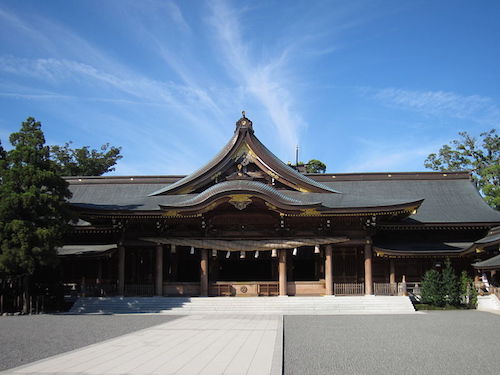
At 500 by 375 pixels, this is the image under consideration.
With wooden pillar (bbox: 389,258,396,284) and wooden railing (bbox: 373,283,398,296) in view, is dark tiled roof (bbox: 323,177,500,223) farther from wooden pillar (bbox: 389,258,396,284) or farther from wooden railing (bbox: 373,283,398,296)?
wooden railing (bbox: 373,283,398,296)

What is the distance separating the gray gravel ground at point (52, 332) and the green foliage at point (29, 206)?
91.9 inches

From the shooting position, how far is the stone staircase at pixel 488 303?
72.4 feet

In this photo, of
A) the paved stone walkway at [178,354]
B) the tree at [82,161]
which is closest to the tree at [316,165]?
the tree at [82,161]

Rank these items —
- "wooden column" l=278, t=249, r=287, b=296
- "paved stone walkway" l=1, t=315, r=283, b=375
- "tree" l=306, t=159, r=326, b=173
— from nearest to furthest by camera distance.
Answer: "paved stone walkway" l=1, t=315, r=283, b=375
"wooden column" l=278, t=249, r=287, b=296
"tree" l=306, t=159, r=326, b=173

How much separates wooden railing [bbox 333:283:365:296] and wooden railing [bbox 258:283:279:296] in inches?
110

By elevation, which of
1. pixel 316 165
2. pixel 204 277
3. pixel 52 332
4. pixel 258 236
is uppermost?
pixel 316 165

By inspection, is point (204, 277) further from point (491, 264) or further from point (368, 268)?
point (491, 264)

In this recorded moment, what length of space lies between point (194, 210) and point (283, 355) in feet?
43.2

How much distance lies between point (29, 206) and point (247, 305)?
32.4 ft

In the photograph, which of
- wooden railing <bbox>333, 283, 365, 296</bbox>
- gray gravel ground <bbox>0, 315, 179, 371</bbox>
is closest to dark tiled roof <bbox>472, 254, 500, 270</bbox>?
wooden railing <bbox>333, 283, 365, 296</bbox>

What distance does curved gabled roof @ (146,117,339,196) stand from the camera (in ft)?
83.7

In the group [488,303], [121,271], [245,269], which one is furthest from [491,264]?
[121,271]

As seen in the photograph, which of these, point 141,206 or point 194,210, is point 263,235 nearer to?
point 194,210

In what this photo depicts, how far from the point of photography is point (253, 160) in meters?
25.9
